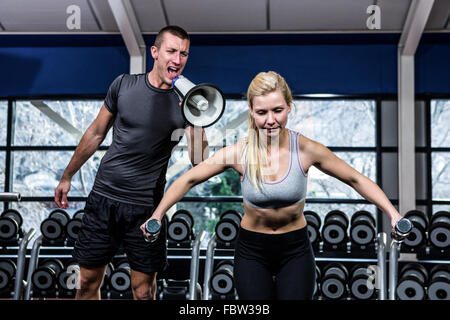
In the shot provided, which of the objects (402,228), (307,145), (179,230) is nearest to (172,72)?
Answer: (307,145)

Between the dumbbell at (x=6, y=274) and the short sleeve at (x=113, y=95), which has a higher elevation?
the short sleeve at (x=113, y=95)

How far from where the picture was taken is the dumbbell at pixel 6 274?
4578 millimetres

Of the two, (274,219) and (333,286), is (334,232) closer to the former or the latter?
(333,286)

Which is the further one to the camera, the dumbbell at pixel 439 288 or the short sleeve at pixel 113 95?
the dumbbell at pixel 439 288

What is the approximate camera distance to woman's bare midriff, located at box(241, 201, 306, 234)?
1963 millimetres

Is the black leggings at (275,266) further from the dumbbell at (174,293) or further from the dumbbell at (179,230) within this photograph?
the dumbbell at (174,293)

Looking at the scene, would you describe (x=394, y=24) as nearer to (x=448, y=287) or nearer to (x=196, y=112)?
(x=448, y=287)

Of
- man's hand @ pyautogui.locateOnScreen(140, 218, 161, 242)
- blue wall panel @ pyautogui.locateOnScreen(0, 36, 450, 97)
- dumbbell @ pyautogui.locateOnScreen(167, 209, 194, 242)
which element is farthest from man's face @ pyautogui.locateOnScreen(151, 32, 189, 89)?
blue wall panel @ pyautogui.locateOnScreen(0, 36, 450, 97)

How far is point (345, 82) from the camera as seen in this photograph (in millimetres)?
5539

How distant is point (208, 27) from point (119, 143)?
10.4 ft

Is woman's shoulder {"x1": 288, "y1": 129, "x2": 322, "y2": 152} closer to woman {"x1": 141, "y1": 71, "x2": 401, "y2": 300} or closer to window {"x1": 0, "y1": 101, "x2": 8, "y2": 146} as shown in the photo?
woman {"x1": 141, "y1": 71, "x2": 401, "y2": 300}

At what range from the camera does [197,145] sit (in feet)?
7.66

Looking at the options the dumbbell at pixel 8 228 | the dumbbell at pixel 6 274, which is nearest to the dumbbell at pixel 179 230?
the dumbbell at pixel 8 228

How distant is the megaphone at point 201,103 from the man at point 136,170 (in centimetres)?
17
